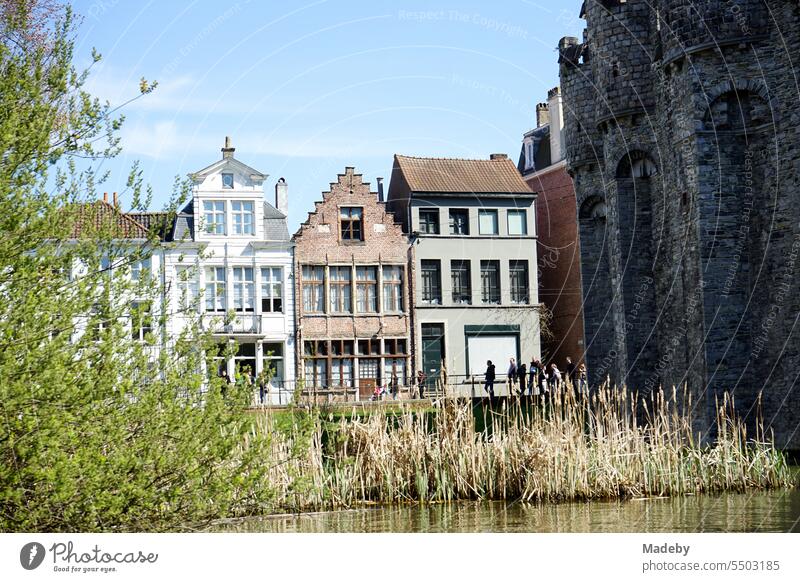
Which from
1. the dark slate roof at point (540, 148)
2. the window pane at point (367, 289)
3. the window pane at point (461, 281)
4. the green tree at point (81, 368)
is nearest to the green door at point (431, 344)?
the window pane at point (461, 281)

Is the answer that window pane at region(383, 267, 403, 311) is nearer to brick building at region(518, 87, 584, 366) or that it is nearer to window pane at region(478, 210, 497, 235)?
window pane at region(478, 210, 497, 235)

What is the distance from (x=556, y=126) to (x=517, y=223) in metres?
4.12

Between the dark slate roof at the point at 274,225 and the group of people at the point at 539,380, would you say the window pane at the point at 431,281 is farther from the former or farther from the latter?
the group of people at the point at 539,380

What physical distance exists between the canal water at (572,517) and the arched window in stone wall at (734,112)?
678 centimetres

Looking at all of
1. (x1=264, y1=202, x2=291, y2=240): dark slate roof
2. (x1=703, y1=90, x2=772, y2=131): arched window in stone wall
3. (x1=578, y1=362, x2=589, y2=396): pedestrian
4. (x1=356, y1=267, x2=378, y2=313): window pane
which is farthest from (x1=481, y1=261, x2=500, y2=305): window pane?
(x1=703, y1=90, x2=772, y2=131): arched window in stone wall

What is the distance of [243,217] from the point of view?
3478 cm

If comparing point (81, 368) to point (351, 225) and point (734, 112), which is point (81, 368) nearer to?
point (734, 112)

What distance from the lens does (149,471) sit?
767cm

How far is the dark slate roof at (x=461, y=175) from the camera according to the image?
37.7 metres

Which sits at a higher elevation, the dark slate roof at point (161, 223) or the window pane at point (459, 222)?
the window pane at point (459, 222)

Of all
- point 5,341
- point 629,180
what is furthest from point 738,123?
point 5,341

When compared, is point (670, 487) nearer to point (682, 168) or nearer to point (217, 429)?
point (217, 429)

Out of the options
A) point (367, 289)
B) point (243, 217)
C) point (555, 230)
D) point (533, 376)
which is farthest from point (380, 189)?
point (533, 376)

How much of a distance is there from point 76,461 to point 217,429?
4.37 feet
